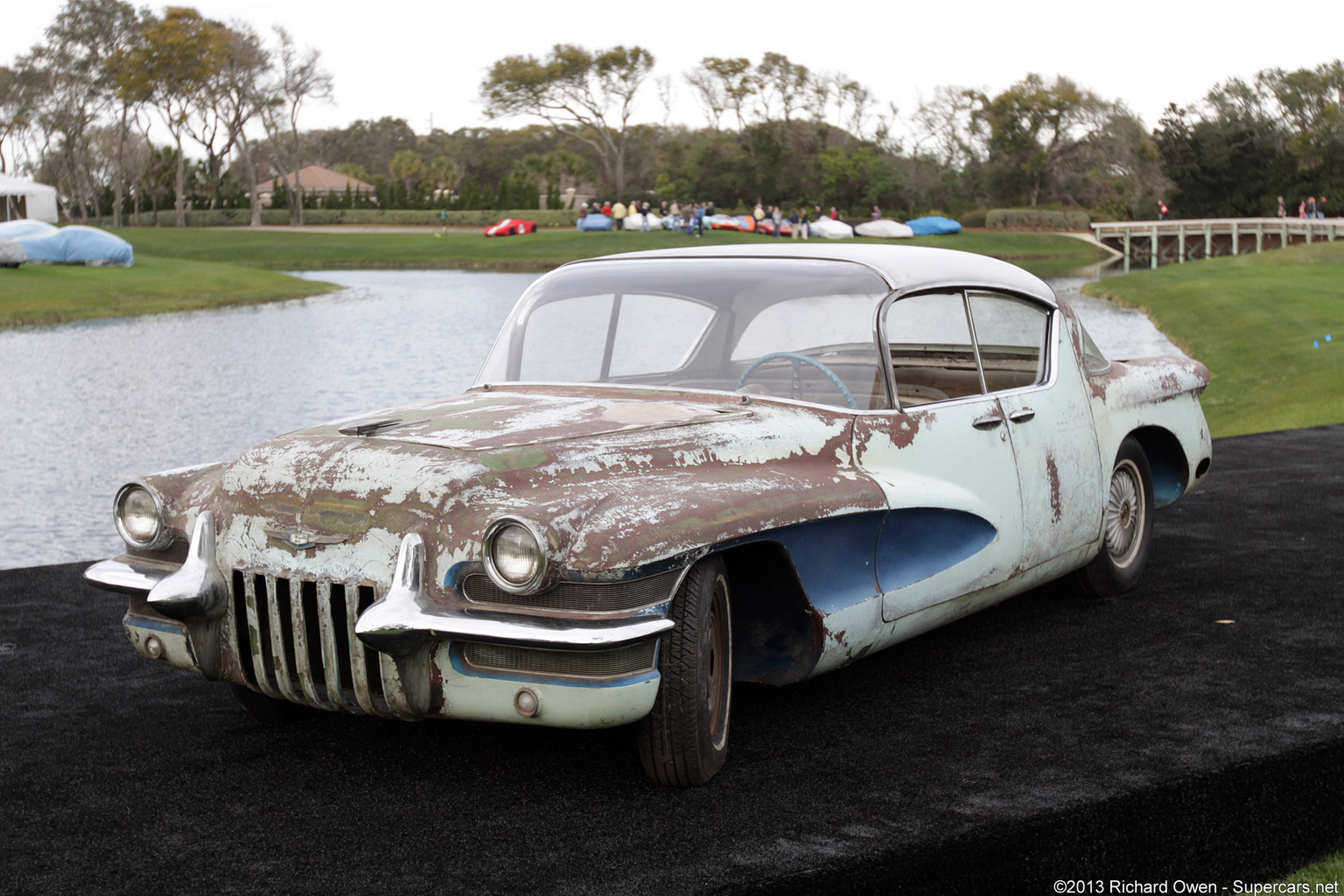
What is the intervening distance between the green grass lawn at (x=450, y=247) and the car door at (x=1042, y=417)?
1720 inches

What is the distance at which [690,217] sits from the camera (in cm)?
6506

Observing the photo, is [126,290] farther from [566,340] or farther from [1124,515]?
[1124,515]

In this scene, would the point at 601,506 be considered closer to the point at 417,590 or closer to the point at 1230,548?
the point at 417,590

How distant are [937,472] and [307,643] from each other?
2.15 m

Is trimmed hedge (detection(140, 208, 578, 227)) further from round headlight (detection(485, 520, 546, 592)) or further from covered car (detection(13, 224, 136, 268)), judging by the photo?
round headlight (detection(485, 520, 546, 592))

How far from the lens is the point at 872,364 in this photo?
447cm

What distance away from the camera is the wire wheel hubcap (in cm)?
584

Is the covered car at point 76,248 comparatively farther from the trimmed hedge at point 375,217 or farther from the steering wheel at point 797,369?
the steering wheel at point 797,369

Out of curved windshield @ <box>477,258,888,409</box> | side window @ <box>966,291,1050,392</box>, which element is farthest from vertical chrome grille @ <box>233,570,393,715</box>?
side window @ <box>966,291,1050,392</box>

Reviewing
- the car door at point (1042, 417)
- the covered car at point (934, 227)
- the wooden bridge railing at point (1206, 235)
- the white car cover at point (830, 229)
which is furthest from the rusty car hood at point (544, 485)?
the covered car at point (934, 227)

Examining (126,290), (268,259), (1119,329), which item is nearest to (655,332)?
(1119,329)

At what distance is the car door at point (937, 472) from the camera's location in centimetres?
421

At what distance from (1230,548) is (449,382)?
13.6 m

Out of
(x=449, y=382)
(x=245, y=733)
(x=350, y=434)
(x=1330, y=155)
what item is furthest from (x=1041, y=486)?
(x=1330, y=155)
